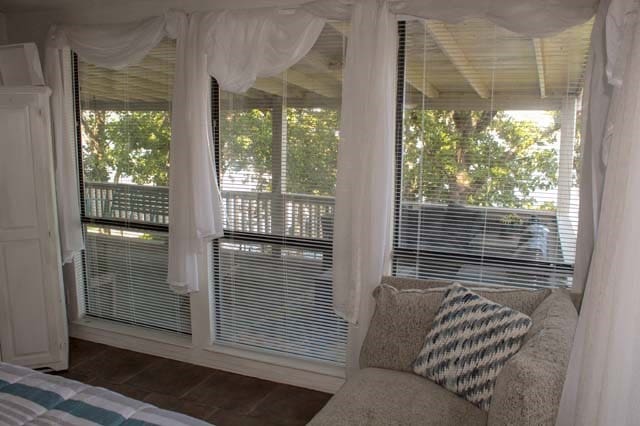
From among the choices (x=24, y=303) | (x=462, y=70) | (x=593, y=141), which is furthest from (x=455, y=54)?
(x=24, y=303)

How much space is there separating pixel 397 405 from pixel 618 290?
1.17 metres

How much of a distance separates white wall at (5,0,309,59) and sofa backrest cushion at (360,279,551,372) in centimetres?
176

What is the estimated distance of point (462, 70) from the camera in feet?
8.87

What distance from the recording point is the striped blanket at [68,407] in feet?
5.31

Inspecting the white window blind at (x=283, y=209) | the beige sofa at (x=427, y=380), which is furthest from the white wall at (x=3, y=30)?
the beige sofa at (x=427, y=380)

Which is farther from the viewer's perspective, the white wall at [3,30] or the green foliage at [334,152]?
the white wall at [3,30]

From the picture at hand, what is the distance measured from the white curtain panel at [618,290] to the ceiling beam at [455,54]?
1558mm

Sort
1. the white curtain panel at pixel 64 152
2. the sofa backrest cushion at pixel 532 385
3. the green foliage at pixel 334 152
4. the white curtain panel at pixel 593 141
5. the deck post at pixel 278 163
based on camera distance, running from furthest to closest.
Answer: the white curtain panel at pixel 64 152 → the deck post at pixel 278 163 → the green foliage at pixel 334 152 → the white curtain panel at pixel 593 141 → the sofa backrest cushion at pixel 532 385

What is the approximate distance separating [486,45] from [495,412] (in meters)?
1.86

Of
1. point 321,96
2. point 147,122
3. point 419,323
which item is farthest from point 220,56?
point 419,323

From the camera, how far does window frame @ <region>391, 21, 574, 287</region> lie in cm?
269

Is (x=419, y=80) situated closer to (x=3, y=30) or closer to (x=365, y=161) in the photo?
(x=365, y=161)

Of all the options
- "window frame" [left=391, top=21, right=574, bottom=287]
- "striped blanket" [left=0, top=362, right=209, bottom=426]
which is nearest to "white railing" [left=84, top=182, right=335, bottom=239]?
"window frame" [left=391, top=21, right=574, bottom=287]

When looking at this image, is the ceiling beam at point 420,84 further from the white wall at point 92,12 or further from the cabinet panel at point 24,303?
the cabinet panel at point 24,303
